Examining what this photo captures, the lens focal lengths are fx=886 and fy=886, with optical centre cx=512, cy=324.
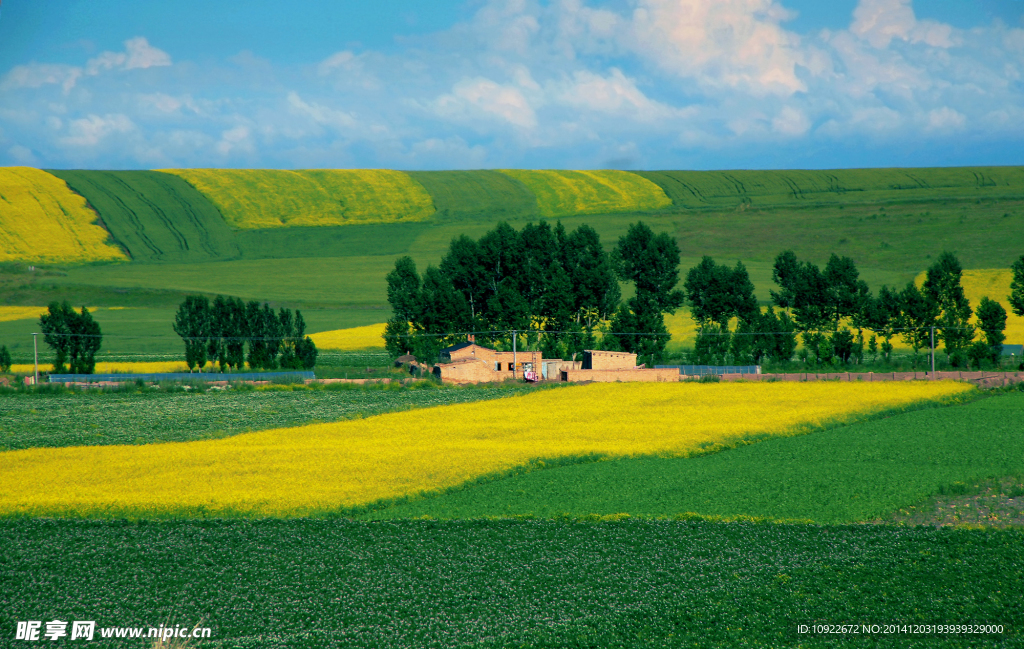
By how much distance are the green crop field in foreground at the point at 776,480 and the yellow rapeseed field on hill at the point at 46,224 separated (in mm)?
105046

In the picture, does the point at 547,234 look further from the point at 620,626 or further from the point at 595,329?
the point at 620,626

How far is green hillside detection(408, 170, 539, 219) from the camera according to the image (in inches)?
5517

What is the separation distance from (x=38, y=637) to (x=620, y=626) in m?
9.03

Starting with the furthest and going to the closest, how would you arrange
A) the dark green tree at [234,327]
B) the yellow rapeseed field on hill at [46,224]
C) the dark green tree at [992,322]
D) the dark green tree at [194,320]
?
the yellow rapeseed field on hill at [46,224] → the dark green tree at [194,320] → the dark green tree at [234,327] → the dark green tree at [992,322]

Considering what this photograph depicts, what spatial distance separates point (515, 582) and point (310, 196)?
13594 cm

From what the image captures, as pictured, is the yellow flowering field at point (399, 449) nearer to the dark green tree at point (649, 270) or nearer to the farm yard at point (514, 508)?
the farm yard at point (514, 508)

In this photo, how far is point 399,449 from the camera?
107 ft

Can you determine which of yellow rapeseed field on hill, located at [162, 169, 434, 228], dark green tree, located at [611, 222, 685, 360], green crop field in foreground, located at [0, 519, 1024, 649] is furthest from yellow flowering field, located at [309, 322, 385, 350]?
green crop field in foreground, located at [0, 519, 1024, 649]

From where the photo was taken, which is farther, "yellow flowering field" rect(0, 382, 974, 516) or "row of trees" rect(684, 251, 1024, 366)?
"row of trees" rect(684, 251, 1024, 366)

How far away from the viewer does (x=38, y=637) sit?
1366 cm

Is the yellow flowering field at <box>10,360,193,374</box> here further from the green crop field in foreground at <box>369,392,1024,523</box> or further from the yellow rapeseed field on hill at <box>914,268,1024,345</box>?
the yellow rapeseed field on hill at <box>914,268,1024,345</box>

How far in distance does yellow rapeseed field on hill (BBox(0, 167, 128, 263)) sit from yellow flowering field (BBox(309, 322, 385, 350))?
4525cm

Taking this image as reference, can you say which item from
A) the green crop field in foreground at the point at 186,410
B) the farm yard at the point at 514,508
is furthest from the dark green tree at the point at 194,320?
the green crop field in foreground at the point at 186,410

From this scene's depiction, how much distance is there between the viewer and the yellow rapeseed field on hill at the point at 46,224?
374ft
